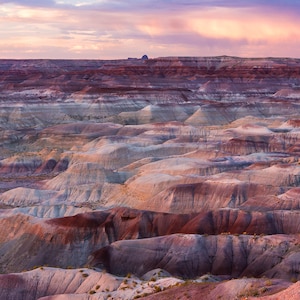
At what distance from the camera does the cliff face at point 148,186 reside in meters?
36.2

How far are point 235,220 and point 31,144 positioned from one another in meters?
49.7

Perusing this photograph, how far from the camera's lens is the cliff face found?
36156mm

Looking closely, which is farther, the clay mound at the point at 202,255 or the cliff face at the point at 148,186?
the cliff face at the point at 148,186

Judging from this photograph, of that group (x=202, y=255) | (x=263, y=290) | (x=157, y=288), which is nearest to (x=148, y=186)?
(x=202, y=255)

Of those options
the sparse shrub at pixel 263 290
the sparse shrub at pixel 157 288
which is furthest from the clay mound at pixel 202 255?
the sparse shrub at pixel 263 290

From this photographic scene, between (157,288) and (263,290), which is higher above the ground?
(263,290)

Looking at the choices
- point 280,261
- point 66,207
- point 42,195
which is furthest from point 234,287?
point 42,195

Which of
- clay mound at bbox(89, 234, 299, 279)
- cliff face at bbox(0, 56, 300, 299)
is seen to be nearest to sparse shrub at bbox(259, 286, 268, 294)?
cliff face at bbox(0, 56, 300, 299)

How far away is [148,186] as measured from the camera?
55500mm

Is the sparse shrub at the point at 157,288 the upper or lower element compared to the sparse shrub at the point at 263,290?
lower

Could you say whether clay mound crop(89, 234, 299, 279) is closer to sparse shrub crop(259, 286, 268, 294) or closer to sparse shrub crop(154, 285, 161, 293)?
sparse shrub crop(154, 285, 161, 293)

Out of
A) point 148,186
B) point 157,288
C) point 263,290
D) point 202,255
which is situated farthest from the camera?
point 148,186

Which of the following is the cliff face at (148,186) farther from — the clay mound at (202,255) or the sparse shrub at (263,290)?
the sparse shrub at (263,290)

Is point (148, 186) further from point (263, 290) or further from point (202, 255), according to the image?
point (263, 290)
